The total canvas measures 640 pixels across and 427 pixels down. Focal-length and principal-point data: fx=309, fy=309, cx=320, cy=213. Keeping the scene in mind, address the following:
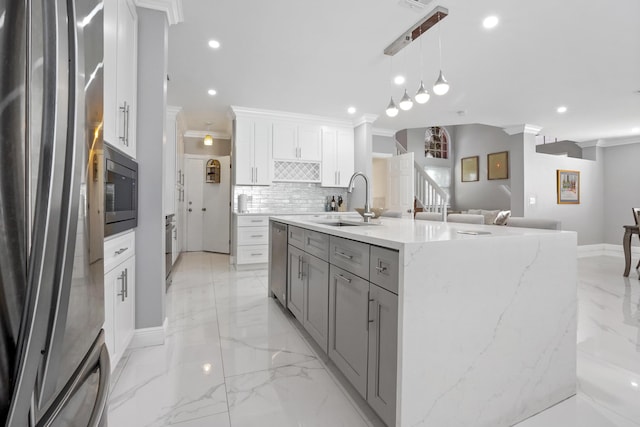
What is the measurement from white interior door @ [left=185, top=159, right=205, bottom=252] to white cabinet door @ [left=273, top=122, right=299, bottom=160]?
2.11m

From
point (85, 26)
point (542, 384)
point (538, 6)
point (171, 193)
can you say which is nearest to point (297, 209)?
point (171, 193)

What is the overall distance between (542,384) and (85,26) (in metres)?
2.15

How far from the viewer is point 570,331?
1580mm

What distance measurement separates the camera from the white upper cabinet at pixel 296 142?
5274 mm

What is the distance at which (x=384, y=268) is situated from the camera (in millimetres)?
1290

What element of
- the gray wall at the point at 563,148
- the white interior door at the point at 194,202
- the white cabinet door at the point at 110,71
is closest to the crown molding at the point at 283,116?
the white interior door at the point at 194,202

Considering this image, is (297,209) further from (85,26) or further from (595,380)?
(85,26)

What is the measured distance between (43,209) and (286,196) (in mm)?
5231

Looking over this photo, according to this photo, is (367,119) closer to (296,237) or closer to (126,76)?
(296,237)

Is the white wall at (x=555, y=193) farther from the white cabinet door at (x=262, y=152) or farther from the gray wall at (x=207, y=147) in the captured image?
the gray wall at (x=207, y=147)

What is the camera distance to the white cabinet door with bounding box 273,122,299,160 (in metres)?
5.26

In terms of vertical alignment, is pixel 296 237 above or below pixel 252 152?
below

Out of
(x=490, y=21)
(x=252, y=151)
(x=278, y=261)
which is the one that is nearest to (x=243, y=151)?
(x=252, y=151)

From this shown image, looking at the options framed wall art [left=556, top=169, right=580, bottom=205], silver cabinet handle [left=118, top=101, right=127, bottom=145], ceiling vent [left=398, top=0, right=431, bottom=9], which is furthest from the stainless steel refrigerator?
framed wall art [left=556, top=169, right=580, bottom=205]
